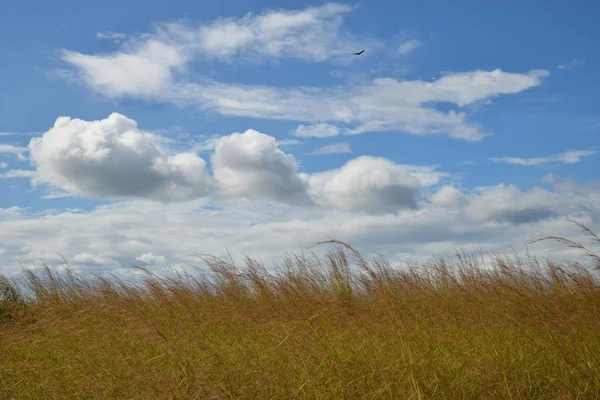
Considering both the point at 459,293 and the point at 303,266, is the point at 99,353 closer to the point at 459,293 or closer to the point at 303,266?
the point at 303,266

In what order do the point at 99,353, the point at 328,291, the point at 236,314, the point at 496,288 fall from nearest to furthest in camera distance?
the point at 99,353 → the point at 236,314 → the point at 496,288 → the point at 328,291

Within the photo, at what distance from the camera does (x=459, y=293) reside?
317 inches

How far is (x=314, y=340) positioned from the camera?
533 cm

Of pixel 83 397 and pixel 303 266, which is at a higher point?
pixel 303 266

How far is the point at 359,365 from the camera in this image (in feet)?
13.2

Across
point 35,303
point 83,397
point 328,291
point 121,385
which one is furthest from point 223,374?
point 35,303

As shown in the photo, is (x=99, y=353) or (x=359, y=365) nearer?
(x=359, y=365)

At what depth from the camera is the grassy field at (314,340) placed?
4.06 metres

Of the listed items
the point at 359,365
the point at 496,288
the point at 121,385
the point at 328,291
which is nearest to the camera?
the point at 359,365

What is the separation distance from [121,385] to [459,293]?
515 centimetres

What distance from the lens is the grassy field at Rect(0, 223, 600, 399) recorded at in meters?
4.06

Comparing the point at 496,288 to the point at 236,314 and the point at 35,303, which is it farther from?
the point at 35,303

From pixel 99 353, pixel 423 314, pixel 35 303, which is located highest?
pixel 35 303

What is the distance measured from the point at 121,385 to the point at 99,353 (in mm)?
1555
